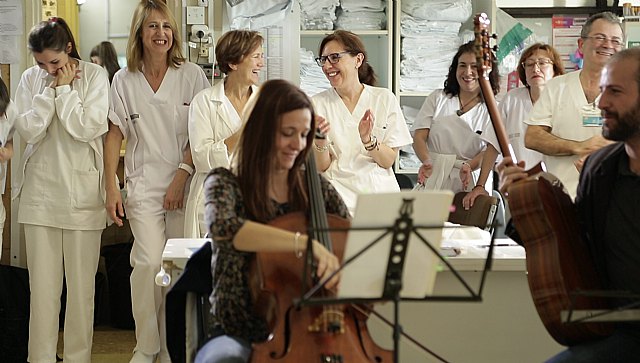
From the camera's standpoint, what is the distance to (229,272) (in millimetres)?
→ 2297

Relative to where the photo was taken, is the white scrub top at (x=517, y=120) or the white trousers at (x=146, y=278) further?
the white scrub top at (x=517, y=120)

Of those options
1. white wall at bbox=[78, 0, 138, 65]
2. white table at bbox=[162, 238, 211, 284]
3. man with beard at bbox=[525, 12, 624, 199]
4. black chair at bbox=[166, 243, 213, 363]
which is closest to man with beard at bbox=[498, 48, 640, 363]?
black chair at bbox=[166, 243, 213, 363]

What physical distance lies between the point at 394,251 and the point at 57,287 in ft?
7.63

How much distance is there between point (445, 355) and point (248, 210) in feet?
3.09

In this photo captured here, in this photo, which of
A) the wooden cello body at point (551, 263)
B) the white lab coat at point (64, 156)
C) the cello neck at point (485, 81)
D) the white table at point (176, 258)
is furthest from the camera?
the white lab coat at point (64, 156)

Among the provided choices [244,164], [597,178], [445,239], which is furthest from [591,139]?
[244,164]

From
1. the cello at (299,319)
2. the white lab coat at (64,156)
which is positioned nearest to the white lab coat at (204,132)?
the white lab coat at (64,156)

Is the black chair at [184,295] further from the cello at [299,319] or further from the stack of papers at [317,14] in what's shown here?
the stack of papers at [317,14]

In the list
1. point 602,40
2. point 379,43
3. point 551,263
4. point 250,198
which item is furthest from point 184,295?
point 379,43

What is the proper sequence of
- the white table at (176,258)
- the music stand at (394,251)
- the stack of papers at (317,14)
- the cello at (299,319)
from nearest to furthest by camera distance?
the music stand at (394,251) < the cello at (299,319) < the white table at (176,258) < the stack of papers at (317,14)

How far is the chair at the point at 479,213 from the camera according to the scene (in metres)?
3.91

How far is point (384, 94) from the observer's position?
383cm

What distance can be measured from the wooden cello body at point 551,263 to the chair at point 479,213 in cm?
140

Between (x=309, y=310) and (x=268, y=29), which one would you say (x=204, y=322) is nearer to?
(x=309, y=310)
